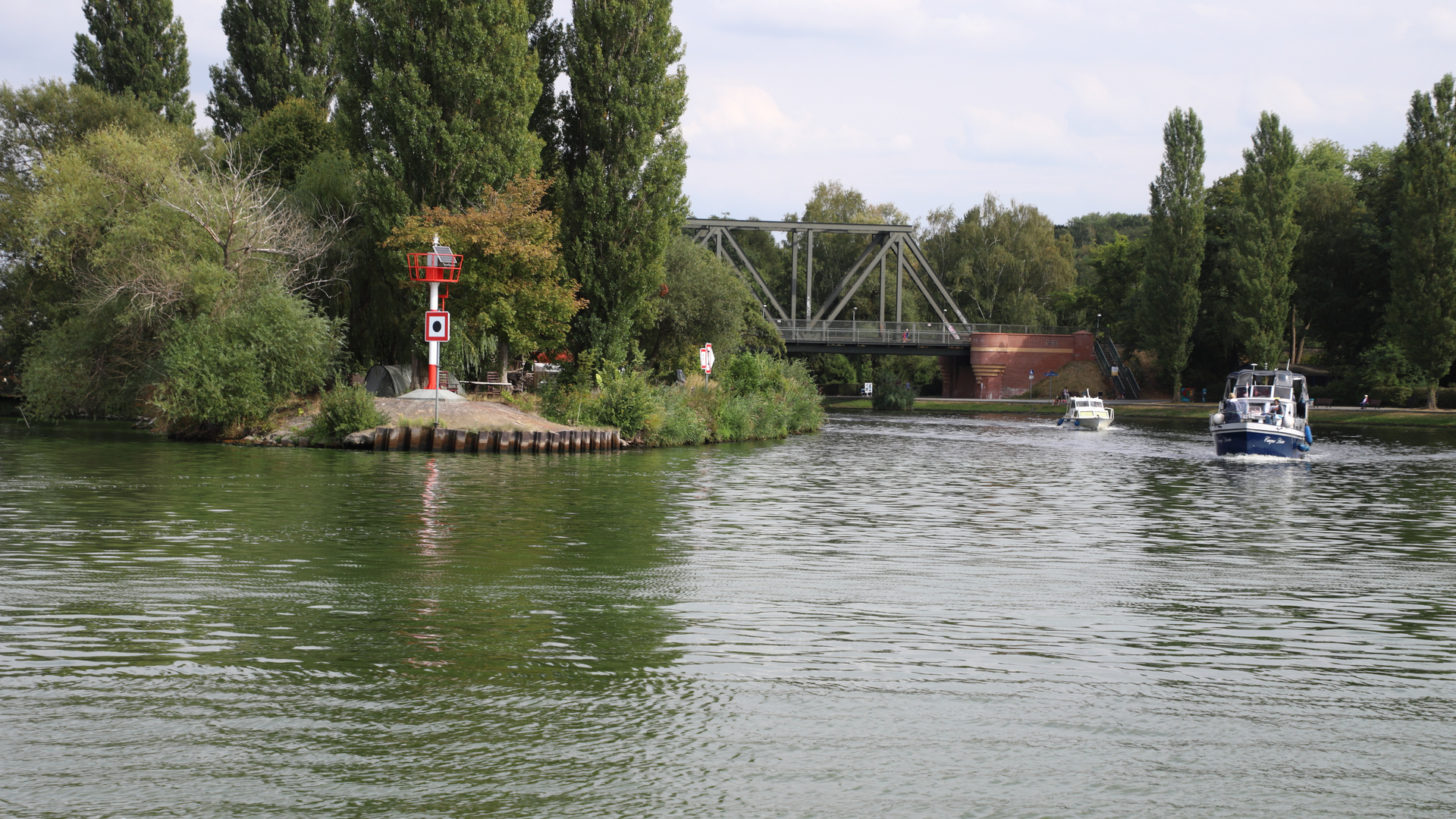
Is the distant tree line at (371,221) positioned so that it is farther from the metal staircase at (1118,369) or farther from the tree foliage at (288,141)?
the metal staircase at (1118,369)

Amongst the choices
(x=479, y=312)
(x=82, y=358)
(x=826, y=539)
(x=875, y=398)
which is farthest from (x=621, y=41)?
(x=875, y=398)

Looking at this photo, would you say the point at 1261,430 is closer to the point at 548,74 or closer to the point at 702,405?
the point at 702,405

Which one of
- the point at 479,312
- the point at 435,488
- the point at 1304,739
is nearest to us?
the point at 1304,739

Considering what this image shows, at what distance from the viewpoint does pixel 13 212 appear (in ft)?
150

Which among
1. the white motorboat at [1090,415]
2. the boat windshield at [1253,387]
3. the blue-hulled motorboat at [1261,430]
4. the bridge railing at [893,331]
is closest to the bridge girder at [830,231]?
the bridge railing at [893,331]

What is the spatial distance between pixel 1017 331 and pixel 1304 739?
310 ft

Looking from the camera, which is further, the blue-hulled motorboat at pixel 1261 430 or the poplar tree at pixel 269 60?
the poplar tree at pixel 269 60

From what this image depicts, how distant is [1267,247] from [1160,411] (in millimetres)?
13229

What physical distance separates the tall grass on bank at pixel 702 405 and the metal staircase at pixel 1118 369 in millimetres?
44246

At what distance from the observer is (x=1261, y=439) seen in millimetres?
37031

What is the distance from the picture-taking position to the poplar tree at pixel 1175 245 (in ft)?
273

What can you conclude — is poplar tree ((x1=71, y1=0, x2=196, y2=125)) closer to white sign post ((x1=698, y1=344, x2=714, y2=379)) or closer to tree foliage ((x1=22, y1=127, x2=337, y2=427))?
tree foliage ((x1=22, y1=127, x2=337, y2=427))

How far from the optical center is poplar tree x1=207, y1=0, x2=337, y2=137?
55.7m

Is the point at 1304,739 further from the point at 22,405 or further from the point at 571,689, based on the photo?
the point at 22,405
